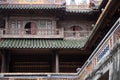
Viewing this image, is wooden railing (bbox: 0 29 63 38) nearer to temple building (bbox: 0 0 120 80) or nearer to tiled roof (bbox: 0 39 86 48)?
temple building (bbox: 0 0 120 80)

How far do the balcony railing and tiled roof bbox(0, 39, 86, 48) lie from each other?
1.20ft

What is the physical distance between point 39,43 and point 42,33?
1631mm

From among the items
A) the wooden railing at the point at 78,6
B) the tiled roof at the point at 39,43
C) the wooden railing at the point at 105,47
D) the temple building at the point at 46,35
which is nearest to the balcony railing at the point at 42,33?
the temple building at the point at 46,35

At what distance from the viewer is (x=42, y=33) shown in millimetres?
30562

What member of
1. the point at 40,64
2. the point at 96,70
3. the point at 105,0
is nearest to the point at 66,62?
the point at 40,64

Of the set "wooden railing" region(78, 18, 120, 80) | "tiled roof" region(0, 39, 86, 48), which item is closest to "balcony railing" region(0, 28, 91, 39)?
"tiled roof" region(0, 39, 86, 48)

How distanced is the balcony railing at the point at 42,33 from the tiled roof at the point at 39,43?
0.37 m

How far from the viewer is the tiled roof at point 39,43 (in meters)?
28.3

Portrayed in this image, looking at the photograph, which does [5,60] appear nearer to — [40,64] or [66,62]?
[40,64]

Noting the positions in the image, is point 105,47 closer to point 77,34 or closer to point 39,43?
point 39,43

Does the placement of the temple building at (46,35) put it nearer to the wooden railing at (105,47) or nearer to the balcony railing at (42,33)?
the balcony railing at (42,33)

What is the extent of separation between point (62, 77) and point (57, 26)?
785 cm

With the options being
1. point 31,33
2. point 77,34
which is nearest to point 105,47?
point 77,34

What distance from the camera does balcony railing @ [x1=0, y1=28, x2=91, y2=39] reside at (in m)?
30.1
